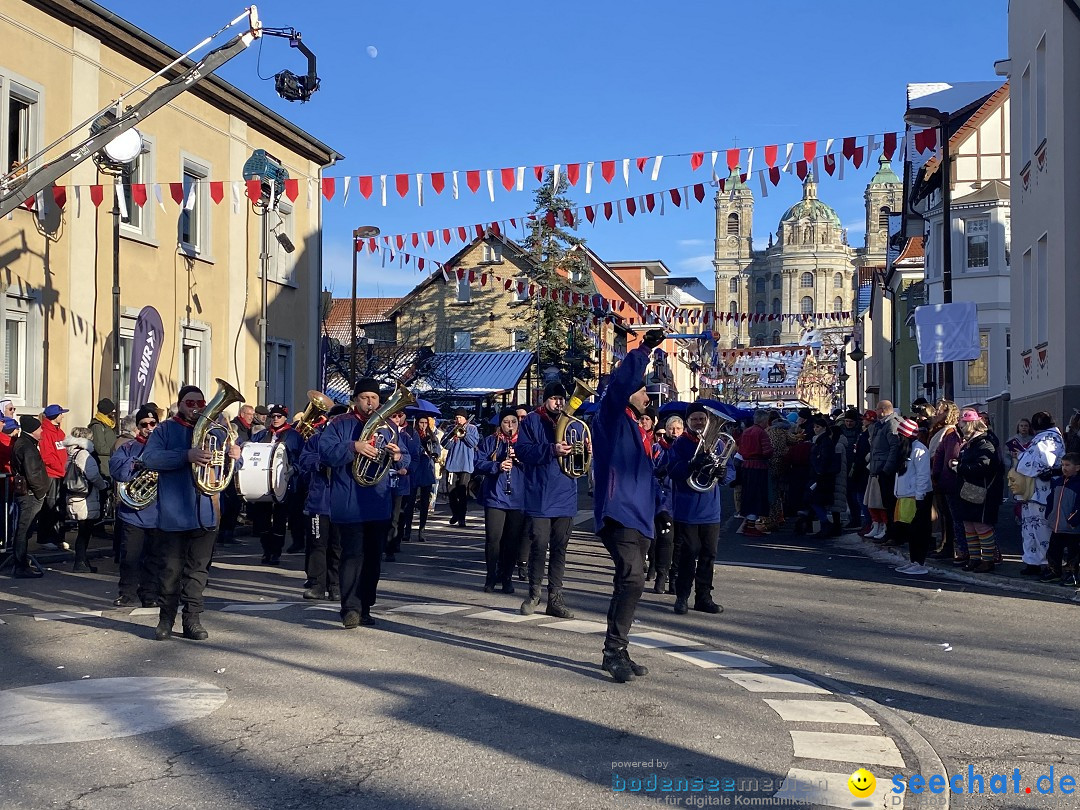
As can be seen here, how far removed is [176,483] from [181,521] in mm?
289

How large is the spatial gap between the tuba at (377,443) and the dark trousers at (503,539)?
2.70 metres

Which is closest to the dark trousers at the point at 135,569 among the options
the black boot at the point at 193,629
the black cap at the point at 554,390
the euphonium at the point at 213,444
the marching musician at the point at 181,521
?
the marching musician at the point at 181,521

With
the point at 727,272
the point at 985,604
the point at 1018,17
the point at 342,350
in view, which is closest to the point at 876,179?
the point at 727,272

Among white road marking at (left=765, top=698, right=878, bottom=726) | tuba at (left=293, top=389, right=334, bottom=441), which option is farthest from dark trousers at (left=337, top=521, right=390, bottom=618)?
tuba at (left=293, top=389, right=334, bottom=441)

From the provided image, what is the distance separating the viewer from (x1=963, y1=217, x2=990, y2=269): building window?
35.6 meters

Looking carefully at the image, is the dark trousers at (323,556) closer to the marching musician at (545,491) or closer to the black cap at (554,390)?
A: the marching musician at (545,491)

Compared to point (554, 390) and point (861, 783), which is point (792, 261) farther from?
point (861, 783)

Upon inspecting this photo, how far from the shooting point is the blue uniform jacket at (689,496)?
34.3 ft

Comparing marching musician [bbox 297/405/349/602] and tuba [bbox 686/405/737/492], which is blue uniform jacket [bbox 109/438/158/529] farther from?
tuba [bbox 686/405/737/492]

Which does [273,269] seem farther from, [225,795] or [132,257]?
[225,795]

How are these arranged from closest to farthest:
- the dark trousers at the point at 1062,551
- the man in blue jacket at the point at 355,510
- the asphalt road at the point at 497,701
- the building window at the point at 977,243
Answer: the asphalt road at the point at 497,701 < the man in blue jacket at the point at 355,510 < the dark trousers at the point at 1062,551 < the building window at the point at 977,243

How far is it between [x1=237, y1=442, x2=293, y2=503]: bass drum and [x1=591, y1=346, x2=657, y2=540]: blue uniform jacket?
20.9ft

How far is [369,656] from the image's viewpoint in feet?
27.1

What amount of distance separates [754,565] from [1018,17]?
13.5 metres
